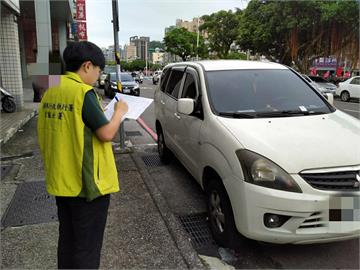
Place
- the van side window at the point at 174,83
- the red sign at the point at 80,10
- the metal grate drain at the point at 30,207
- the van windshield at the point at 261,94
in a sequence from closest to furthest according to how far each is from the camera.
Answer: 1. the van windshield at the point at 261,94
2. the metal grate drain at the point at 30,207
3. the van side window at the point at 174,83
4. the red sign at the point at 80,10

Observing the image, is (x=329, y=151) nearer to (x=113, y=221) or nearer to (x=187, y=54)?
(x=113, y=221)

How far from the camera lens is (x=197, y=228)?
3744mm

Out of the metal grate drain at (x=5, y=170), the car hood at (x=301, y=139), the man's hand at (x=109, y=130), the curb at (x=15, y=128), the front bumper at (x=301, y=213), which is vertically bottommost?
the metal grate drain at (x=5, y=170)

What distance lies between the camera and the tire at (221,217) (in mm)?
3088

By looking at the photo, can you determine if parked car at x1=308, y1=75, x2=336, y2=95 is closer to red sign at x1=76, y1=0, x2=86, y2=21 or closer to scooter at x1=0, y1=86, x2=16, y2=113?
scooter at x1=0, y1=86, x2=16, y2=113

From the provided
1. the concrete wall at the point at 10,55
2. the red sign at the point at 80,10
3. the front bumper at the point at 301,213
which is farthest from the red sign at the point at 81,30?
the front bumper at the point at 301,213

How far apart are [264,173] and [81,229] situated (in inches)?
55.9

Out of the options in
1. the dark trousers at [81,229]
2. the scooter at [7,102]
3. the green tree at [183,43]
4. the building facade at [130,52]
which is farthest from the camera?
the building facade at [130,52]

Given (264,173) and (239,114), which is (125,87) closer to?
(239,114)

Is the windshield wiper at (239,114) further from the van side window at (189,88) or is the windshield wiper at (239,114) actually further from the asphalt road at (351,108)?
the asphalt road at (351,108)

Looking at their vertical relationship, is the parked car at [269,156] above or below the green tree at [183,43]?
below

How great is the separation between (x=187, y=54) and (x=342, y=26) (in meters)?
34.6

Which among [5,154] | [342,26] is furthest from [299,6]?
[5,154]

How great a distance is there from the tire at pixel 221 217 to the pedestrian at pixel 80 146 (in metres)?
1.25
